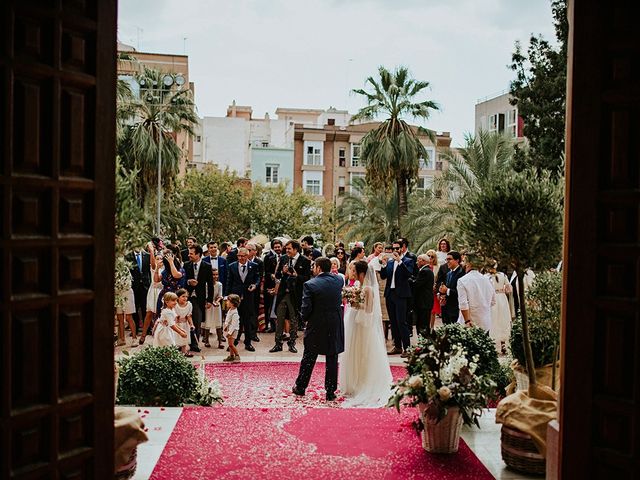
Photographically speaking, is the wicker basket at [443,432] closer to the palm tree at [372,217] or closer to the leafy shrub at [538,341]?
the leafy shrub at [538,341]

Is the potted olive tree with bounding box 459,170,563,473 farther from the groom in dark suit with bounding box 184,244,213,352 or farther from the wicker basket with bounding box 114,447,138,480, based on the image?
the groom in dark suit with bounding box 184,244,213,352

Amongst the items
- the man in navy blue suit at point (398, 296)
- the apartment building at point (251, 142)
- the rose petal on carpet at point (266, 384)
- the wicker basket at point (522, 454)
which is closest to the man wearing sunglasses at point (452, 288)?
the man in navy blue suit at point (398, 296)

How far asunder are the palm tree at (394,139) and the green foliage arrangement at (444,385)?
23669 mm

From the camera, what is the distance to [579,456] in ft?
14.9

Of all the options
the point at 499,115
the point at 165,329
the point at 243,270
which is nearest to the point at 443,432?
the point at 165,329

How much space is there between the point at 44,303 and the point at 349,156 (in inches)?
2532

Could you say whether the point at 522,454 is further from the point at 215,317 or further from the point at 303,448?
the point at 215,317

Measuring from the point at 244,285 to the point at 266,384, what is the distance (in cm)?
358

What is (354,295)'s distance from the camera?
10430 millimetres

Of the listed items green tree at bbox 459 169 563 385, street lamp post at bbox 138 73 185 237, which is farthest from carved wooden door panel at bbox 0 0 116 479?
street lamp post at bbox 138 73 185 237

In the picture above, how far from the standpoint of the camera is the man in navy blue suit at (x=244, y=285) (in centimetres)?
1458

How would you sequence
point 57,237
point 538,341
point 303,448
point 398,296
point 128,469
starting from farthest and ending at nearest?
point 398,296
point 538,341
point 303,448
point 128,469
point 57,237

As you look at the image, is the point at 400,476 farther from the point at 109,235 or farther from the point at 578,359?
the point at 109,235

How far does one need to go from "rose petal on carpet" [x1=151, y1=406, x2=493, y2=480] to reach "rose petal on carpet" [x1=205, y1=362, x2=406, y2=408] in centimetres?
185
